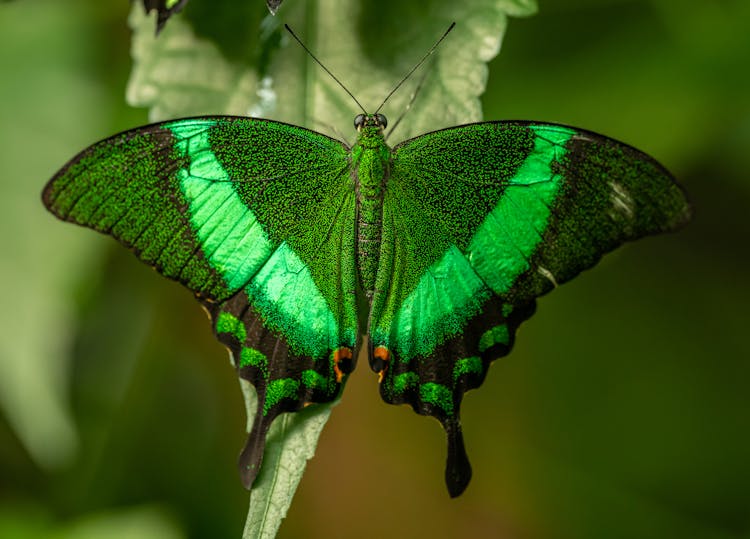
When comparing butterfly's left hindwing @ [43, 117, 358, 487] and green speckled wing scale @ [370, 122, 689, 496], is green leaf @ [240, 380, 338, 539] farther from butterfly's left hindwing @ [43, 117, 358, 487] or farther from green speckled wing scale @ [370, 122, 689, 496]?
green speckled wing scale @ [370, 122, 689, 496]

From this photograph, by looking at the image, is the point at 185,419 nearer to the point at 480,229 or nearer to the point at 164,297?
the point at 164,297

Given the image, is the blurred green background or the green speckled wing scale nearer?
the green speckled wing scale

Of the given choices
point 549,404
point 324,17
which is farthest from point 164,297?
point 549,404

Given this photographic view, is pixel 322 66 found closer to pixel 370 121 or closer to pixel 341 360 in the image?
pixel 370 121

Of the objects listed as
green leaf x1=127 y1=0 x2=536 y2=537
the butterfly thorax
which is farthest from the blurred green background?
the butterfly thorax

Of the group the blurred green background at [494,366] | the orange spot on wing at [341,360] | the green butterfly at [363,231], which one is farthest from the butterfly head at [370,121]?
the blurred green background at [494,366]

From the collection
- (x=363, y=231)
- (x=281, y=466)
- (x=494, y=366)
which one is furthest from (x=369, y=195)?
(x=494, y=366)

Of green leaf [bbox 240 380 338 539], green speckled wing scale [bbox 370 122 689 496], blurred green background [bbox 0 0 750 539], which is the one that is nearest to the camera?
green leaf [bbox 240 380 338 539]
